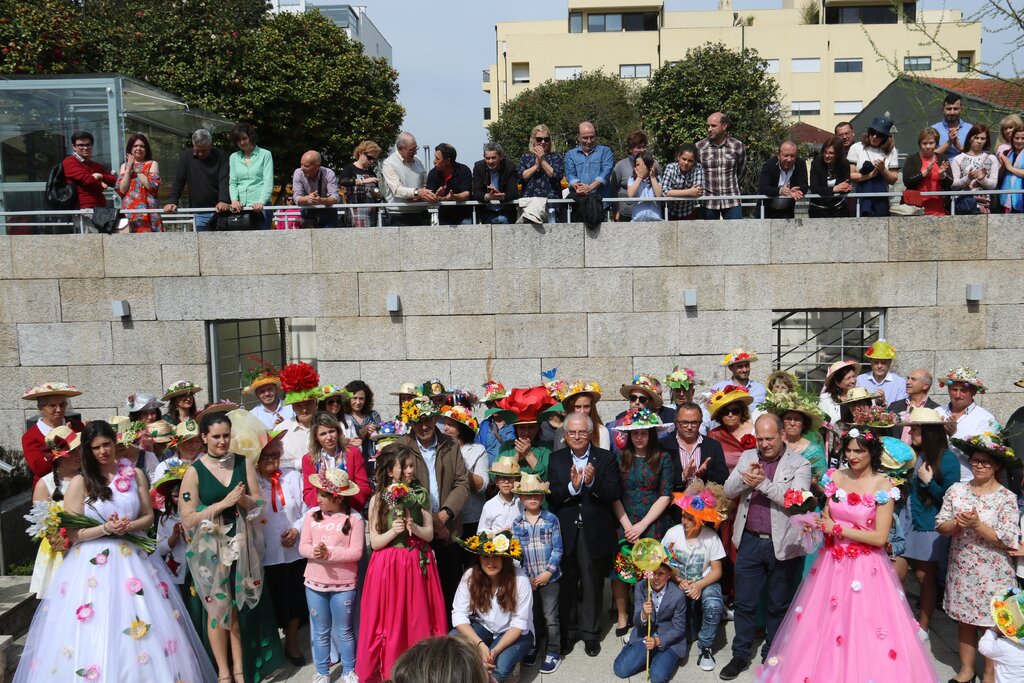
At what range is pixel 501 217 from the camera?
30.3ft

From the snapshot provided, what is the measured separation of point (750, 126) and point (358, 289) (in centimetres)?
2410

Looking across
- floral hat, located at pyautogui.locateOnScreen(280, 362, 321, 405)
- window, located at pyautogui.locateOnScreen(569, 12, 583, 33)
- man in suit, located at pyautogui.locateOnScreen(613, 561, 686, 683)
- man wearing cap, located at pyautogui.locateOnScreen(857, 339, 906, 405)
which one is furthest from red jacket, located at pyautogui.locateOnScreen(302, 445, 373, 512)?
window, located at pyautogui.locateOnScreen(569, 12, 583, 33)

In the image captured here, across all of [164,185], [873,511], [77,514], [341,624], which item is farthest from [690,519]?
[164,185]

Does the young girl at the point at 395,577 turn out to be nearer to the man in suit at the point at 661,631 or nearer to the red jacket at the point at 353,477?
the red jacket at the point at 353,477

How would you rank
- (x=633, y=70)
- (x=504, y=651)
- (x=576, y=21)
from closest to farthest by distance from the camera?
(x=504, y=651) < (x=633, y=70) < (x=576, y=21)

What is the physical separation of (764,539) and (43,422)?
557 centimetres

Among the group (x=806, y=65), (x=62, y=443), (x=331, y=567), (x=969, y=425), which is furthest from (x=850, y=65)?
(x=62, y=443)

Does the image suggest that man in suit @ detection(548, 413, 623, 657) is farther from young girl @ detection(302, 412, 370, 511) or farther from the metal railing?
the metal railing

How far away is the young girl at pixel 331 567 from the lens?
5.57 metres

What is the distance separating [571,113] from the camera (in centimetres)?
3578

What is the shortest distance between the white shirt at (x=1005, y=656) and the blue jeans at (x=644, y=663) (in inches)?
73.5

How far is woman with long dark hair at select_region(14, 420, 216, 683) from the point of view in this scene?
502cm

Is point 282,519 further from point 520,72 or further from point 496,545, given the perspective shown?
point 520,72

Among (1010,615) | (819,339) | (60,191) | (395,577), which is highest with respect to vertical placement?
(60,191)
